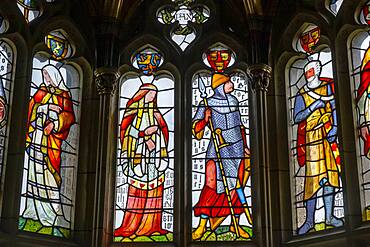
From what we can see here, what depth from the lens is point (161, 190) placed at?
1254 centimetres

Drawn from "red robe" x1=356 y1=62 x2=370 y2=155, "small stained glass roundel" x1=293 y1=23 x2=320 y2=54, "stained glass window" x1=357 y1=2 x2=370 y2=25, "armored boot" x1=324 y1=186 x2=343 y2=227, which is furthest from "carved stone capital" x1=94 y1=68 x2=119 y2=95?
"stained glass window" x1=357 y1=2 x2=370 y2=25

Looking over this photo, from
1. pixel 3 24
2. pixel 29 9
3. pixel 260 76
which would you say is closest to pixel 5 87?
pixel 3 24

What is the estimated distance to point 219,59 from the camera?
1359cm

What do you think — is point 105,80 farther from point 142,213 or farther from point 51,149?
point 142,213

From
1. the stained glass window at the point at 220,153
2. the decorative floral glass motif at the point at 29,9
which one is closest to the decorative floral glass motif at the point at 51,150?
the decorative floral glass motif at the point at 29,9

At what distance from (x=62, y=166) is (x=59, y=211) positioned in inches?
30.4

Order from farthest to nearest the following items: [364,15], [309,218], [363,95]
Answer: [364,15], [309,218], [363,95]

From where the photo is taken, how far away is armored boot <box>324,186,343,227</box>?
1154 cm

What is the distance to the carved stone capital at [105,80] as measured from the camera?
12.9m

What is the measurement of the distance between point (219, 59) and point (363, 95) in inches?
113

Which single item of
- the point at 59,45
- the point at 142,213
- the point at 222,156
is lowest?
the point at 142,213

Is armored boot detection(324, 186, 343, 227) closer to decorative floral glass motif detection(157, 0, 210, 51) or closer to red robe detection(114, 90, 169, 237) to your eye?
red robe detection(114, 90, 169, 237)

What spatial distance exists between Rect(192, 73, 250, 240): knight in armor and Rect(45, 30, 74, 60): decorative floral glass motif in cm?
253

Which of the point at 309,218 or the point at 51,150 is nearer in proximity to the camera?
the point at 309,218
